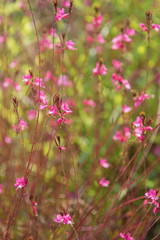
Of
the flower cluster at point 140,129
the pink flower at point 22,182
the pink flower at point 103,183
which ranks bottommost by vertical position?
the pink flower at point 103,183

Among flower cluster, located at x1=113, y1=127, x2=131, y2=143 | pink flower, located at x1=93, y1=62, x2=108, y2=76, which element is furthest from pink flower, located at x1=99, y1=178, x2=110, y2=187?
pink flower, located at x1=93, y1=62, x2=108, y2=76

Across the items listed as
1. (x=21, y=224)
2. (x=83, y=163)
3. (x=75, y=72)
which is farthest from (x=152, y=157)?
(x=21, y=224)

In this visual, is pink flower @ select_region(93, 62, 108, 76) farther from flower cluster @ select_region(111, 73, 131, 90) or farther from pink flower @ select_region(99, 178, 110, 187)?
pink flower @ select_region(99, 178, 110, 187)

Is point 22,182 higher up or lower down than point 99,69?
lower down

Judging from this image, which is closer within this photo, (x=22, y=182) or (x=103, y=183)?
(x=22, y=182)

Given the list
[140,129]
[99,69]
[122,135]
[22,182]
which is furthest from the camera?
[122,135]

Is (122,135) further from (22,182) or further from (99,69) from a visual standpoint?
(22,182)

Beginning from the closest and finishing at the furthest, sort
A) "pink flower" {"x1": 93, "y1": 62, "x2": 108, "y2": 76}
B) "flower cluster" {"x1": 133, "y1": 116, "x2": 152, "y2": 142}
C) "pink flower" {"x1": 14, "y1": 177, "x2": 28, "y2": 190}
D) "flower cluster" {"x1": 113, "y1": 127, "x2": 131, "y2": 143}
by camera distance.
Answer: "pink flower" {"x1": 14, "y1": 177, "x2": 28, "y2": 190}
"flower cluster" {"x1": 133, "y1": 116, "x2": 152, "y2": 142}
"pink flower" {"x1": 93, "y1": 62, "x2": 108, "y2": 76}
"flower cluster" {"x1": 113, "y1": 127, "x2": 131, "y2": 143}

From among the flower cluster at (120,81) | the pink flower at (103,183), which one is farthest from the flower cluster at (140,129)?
the pink flower at (103,183)

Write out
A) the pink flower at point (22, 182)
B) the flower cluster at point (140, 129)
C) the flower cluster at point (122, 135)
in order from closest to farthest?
the pink flower at point (22, 182) → the flower cluster at point (140, 129) → the flower cluster at point (122, 135)

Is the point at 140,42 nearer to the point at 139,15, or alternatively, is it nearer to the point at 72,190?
the point at 139,15

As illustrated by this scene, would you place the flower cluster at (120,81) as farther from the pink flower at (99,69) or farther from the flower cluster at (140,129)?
the flower cluster at (140,129)

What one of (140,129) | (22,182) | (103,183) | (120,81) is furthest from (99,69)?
(22,182)

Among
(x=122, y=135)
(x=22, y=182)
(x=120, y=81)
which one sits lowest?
(x=22, y=182)
